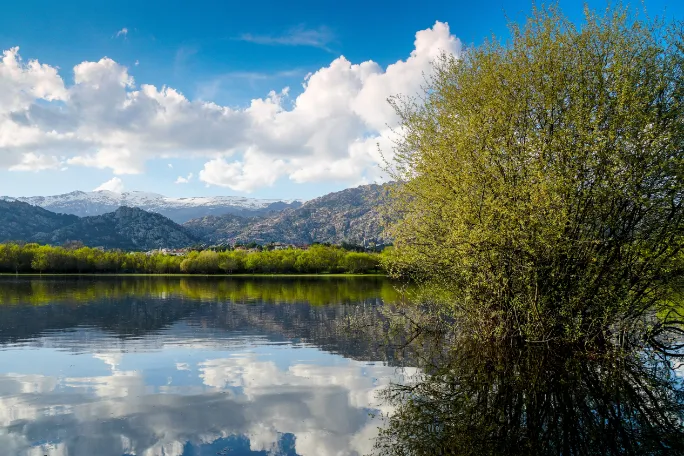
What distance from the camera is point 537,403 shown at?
17391 millimetres

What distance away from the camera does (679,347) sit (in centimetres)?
2831

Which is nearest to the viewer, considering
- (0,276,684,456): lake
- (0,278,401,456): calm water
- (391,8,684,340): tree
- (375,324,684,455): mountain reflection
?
(375,324,684,455): mountain reflection

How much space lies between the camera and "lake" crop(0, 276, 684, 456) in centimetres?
1378

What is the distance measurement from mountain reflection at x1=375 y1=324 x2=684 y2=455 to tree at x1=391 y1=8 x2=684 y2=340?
6.67ft

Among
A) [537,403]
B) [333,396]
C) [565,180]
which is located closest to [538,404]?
[537,403]

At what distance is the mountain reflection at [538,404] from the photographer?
13.6 m

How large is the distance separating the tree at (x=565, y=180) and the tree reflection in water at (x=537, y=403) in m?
1.82

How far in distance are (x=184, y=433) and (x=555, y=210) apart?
1723 cm

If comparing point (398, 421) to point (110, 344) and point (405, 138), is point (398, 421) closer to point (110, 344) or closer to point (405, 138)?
point (405, 138)

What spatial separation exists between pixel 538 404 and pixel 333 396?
7.02 meters

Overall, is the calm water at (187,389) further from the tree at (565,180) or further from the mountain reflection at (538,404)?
the tree at (565,180)

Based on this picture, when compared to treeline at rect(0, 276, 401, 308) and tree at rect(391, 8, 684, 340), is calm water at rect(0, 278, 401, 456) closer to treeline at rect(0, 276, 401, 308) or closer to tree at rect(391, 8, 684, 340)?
tree at rect(391, 8, 684, 340)

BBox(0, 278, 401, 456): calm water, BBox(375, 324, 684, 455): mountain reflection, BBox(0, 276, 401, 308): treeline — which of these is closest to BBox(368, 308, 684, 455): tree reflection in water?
BBox(375, 324, 684, 455): mountain reflection

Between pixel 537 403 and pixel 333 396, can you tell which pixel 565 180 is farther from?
pixel 333 396
